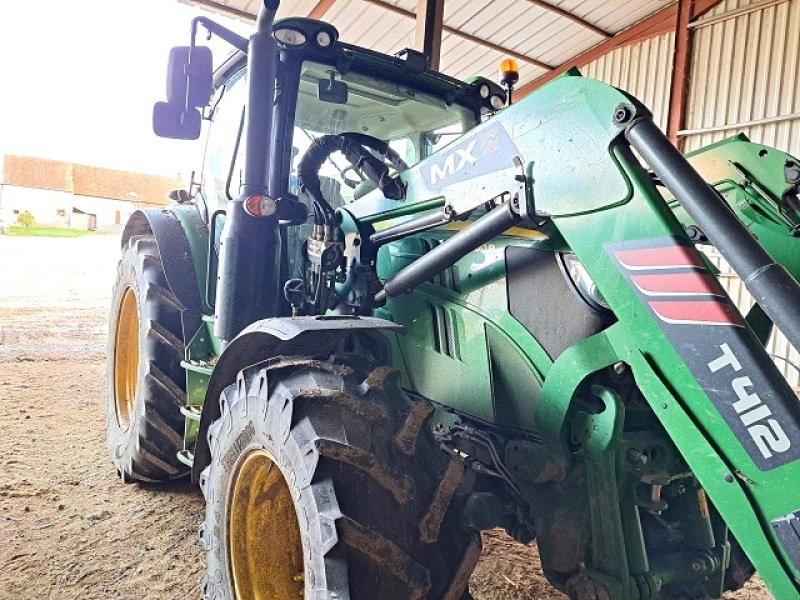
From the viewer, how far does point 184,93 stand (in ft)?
8.57

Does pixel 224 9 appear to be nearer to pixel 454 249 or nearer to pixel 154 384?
pixel 154 384

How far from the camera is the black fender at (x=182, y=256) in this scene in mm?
3326

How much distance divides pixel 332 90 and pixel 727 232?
1.94 meters

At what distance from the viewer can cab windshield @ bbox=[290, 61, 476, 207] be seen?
2746 mm

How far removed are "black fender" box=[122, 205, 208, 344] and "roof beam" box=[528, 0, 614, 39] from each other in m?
7.31

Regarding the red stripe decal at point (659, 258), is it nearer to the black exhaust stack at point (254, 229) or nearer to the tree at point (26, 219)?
the black exhaust stack at point (254, 229)

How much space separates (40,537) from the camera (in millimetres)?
2859

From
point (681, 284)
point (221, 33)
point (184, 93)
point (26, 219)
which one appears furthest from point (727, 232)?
point (26, 219)

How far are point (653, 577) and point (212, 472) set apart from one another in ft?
4.83

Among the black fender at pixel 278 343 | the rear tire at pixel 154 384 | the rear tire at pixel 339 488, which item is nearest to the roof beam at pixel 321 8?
the rear tire at pixel 154 384

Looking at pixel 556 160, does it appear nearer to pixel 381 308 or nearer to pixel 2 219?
pixel 381 308

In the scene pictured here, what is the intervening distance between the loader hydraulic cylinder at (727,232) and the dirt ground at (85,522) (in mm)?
1888

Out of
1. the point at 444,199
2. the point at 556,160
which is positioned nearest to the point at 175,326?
the point at 444,199

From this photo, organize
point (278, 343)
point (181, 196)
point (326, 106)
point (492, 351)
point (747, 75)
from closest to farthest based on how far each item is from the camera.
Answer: point (492, 351), point (278, 343), point (326, 106), point (181, 196), point (747, 75)
